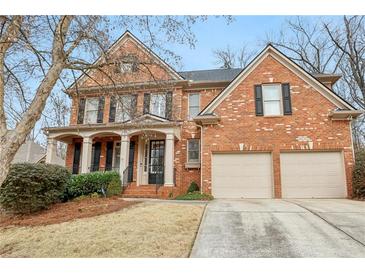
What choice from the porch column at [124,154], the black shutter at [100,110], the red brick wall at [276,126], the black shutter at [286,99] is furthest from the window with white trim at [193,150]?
the black shutter at [100,110]

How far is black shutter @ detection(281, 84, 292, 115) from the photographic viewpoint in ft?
39.8

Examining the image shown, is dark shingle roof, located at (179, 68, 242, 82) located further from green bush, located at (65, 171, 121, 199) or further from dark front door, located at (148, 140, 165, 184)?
green bush, located at (65, 171, 121, 199)

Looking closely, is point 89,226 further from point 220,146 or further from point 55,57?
point 220,146

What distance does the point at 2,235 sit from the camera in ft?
22.1

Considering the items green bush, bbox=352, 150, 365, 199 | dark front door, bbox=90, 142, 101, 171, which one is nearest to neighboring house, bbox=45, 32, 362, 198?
green bush, bbox=352, 150, 365, 199

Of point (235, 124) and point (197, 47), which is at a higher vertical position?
point (197, 47)

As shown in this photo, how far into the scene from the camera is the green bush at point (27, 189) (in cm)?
839

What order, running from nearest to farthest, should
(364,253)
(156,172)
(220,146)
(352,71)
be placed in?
(364,253), (220,146), (156,172), (352,71)

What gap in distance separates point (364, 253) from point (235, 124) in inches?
A: 323

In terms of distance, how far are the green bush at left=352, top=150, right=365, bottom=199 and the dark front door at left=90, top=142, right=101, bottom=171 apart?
39.7 ft

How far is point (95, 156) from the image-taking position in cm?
1519

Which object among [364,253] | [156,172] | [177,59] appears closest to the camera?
[364,253]

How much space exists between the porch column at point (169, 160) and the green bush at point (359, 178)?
7461 mm
